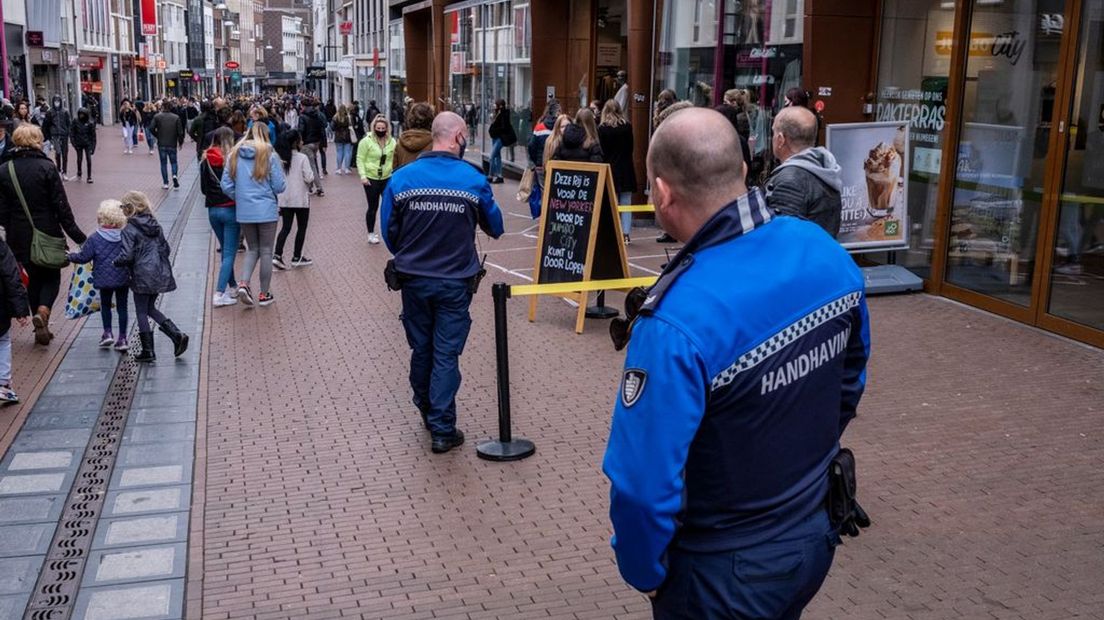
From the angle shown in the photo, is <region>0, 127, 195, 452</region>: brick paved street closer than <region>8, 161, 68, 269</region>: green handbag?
Yes

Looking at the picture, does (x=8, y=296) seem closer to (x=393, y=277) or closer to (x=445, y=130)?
(x=393, y=277)

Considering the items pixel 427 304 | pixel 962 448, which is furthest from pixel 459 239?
pixel 962 448

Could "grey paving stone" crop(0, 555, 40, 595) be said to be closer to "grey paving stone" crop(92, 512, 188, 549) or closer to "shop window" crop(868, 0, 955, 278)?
"grey paving stone" crop(92, 512, 188, 549)

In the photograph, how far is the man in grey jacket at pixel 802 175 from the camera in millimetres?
5840

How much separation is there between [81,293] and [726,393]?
7.68m

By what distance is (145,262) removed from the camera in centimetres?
845

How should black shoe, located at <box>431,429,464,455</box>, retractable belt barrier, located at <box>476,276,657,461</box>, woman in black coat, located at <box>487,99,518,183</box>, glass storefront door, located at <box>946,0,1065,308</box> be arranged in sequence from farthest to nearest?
1. woman in black coat, located at <box>487,99,518,183</box>
2. glass storefront door, located at <box>946,0,1065,308</box>
3. black shoe, located at <box>431,429,464,455</box>
4. retractable belt barrier, located at <box>476,276,657,461</box>

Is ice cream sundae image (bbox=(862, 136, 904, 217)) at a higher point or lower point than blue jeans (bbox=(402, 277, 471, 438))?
higher

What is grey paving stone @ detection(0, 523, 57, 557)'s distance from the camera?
5.20m

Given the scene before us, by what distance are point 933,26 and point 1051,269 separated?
3042mm

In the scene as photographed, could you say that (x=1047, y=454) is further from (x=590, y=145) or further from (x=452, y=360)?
(x=590, y=145)

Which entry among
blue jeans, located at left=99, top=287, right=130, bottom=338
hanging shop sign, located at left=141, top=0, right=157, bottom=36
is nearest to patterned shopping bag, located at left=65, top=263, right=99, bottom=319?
blue jeans, located at left=99, top=287, right=130, bottom=338

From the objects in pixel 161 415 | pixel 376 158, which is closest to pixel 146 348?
pixel 161 415

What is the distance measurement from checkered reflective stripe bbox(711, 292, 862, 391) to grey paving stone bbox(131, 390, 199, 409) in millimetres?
5795
